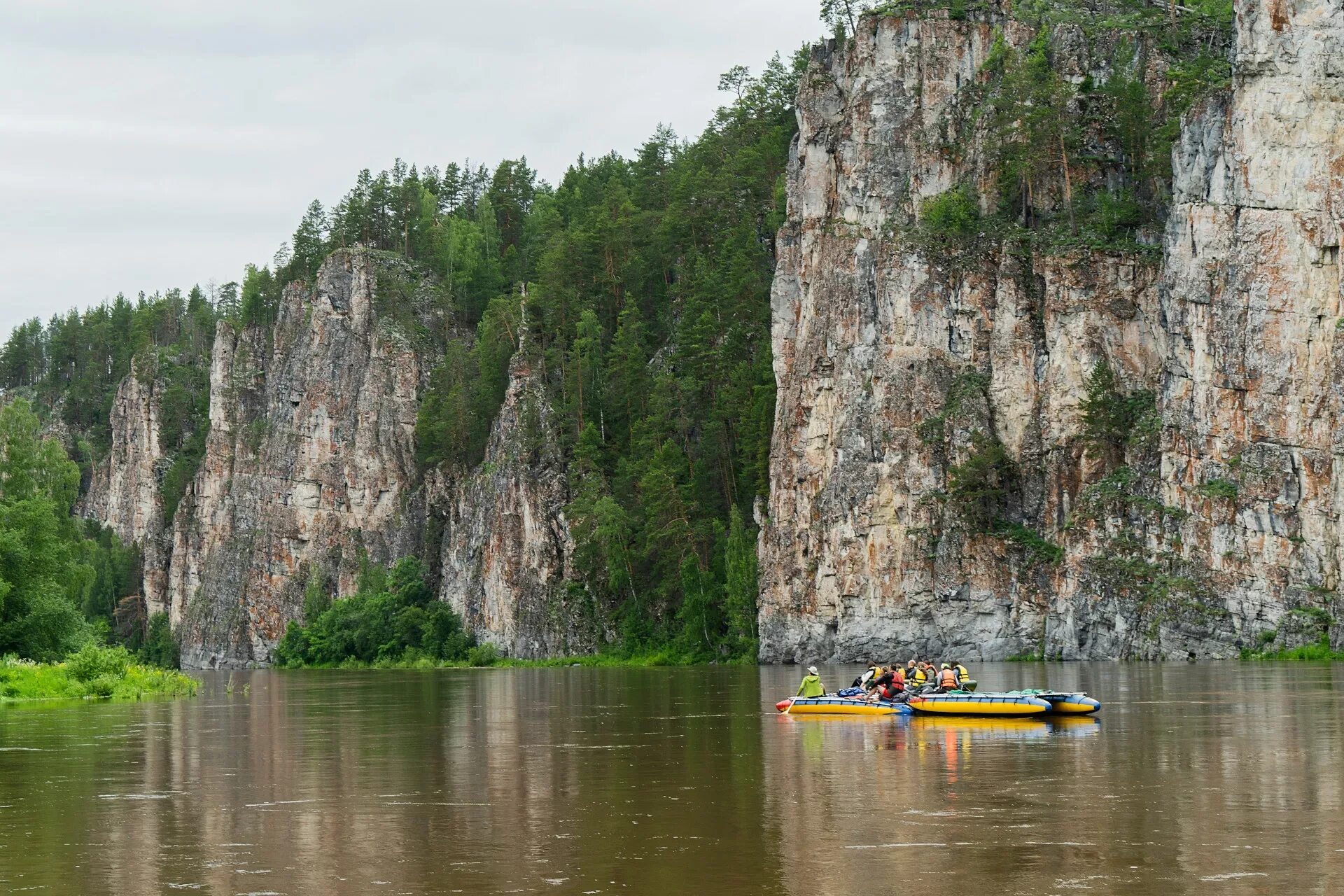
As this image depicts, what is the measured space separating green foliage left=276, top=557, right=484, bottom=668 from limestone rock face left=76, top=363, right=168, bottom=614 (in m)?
45.8

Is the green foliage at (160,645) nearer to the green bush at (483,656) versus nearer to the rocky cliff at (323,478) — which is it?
the rocky cliff at (323,478)

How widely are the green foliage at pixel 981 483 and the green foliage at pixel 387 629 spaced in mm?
42839

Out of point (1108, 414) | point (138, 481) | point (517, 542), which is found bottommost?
point (517, 542)

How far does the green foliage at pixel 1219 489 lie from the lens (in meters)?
74.8

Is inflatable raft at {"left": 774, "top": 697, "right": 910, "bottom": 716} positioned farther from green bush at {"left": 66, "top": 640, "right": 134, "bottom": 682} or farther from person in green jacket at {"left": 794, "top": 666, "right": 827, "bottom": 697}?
green bush at {"left": 66, "top": 640, "right": 134, "bottom": 682}

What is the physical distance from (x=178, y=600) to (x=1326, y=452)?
119243 mm

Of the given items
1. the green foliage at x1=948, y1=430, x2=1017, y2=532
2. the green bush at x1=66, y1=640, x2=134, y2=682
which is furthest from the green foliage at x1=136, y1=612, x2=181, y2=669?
the green bush at x1=66, y1=640, x2=134, y2=682

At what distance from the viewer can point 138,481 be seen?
175m

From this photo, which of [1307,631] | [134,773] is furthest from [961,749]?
[1307,631]

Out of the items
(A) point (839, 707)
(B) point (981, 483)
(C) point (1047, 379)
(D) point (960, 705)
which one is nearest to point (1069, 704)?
(D) point (960, 705)

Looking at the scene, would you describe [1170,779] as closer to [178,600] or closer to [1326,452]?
[1326,452]

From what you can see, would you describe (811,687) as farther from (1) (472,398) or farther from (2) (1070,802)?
(1) (472,398)

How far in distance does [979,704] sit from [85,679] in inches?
1364

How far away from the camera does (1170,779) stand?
23.9 m
